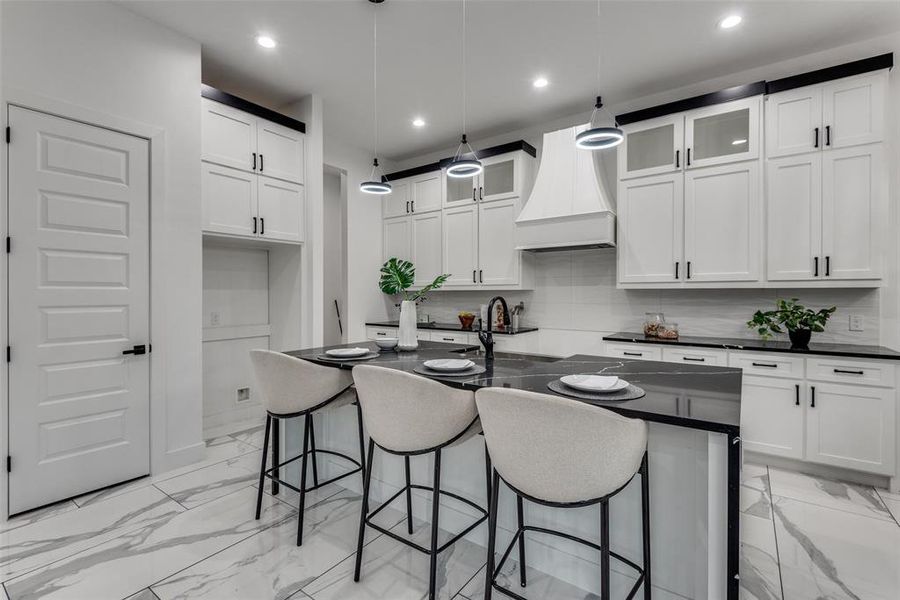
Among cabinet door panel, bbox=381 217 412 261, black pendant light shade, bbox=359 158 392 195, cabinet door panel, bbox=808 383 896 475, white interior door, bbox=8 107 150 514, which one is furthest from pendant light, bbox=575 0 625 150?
cabinet door panel, bbox=381 217 412 261

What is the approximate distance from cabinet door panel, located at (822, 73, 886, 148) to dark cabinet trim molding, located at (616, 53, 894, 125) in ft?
0.18

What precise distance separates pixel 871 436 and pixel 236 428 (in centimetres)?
473

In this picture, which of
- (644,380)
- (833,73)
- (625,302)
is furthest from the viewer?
(625,302)

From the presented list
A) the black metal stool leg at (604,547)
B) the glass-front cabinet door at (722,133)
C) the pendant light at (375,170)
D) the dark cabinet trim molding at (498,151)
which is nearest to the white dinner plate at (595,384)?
the black metal stool leg at (604,547)

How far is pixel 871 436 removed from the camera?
8.82 feet

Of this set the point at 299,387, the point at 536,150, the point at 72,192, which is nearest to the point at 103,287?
the point at 72,192

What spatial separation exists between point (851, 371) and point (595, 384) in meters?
2.32

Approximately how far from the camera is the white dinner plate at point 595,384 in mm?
1550

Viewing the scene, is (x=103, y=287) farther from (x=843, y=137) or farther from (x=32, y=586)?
(x=843, y=137)

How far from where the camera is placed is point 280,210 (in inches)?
148

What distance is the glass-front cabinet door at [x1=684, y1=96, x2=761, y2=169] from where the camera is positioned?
10.5 feet

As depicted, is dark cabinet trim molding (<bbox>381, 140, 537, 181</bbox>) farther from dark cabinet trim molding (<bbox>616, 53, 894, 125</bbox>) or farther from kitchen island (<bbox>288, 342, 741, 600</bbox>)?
kitchen island (<bbox>288, 342, 741, 600</bbox>)

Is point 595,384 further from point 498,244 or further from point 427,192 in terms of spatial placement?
point 427,192

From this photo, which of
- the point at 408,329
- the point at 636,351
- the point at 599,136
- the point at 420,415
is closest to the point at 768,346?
the point at 636,351
